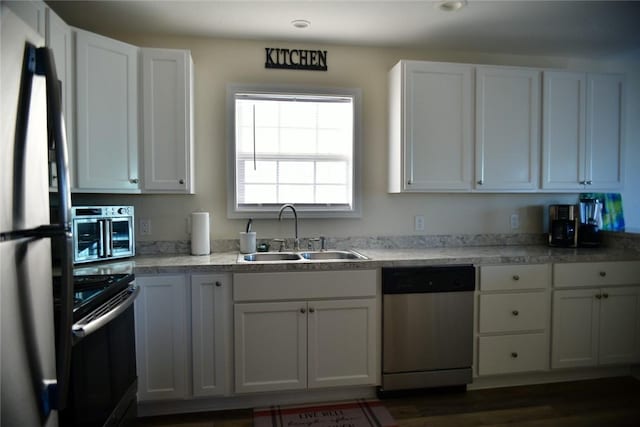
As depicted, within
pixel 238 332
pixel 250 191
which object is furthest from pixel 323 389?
pixel 250 191

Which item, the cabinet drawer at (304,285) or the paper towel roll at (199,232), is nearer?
the cabinet drawer at (304,285)

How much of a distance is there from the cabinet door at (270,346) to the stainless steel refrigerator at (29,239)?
1.30 metres

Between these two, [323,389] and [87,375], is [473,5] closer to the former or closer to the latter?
[323,389]

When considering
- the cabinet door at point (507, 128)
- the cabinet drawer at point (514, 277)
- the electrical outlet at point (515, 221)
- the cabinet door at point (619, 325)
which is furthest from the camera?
the electrical outlet at point (515, 221)

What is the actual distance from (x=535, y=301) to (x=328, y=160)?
5.72ft

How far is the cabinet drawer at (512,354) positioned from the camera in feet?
8.41

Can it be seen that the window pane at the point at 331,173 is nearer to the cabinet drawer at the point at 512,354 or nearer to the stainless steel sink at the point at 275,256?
the stainless steel sink at the point at 275,256

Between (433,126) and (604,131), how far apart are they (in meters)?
1.37

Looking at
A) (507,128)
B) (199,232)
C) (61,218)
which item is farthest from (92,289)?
(507,128)

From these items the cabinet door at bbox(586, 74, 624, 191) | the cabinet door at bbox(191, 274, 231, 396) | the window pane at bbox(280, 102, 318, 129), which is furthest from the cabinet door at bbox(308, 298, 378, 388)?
the cabinet door at bbox(586, 74, 624, 191)

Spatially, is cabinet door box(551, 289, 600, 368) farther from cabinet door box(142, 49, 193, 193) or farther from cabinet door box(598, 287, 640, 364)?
cabinet door box(142, 49, 193, 193)

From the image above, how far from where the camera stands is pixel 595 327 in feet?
8.81

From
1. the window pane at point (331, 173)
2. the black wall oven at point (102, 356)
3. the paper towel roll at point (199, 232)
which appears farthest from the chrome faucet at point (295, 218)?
the black wall oven at point (102, 356)

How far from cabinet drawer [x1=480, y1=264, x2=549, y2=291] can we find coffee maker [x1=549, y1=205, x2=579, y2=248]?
57 cm
